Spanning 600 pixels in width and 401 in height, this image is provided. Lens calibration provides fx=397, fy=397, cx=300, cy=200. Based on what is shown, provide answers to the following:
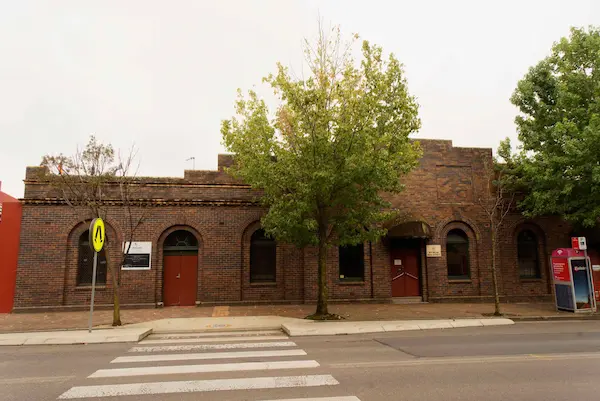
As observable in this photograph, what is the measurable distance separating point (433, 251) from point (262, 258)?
24.7 ft

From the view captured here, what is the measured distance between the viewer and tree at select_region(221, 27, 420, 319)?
12367 mm

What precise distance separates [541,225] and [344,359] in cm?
1500

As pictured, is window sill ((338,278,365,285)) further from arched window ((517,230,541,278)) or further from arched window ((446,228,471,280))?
arched window ((517,230,541,278))

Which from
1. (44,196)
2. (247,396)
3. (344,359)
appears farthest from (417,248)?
(44,196)

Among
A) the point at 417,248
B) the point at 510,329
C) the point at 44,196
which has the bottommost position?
the point at 510,329

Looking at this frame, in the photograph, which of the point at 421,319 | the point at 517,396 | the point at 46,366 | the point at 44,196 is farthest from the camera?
the point at 44,196

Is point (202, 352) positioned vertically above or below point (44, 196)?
below

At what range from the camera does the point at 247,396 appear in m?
5.55

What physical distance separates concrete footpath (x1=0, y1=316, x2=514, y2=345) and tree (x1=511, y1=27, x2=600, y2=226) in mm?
6015

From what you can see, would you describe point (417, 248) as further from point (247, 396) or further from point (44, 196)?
point (44, 196)

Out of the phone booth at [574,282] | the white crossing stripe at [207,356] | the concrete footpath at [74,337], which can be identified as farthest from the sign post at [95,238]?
the phone booth at [574,282]

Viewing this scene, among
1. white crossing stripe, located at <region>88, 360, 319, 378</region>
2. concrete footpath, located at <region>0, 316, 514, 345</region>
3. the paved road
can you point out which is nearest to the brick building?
concrete footpath, located at <region>0, 316, 514, 345</region>

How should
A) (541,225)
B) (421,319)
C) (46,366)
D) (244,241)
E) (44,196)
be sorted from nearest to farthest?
(46,366)
(421,319)
(44,196)
(244,241)
(541,225)

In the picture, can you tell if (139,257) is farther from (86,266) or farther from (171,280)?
(86,266)
